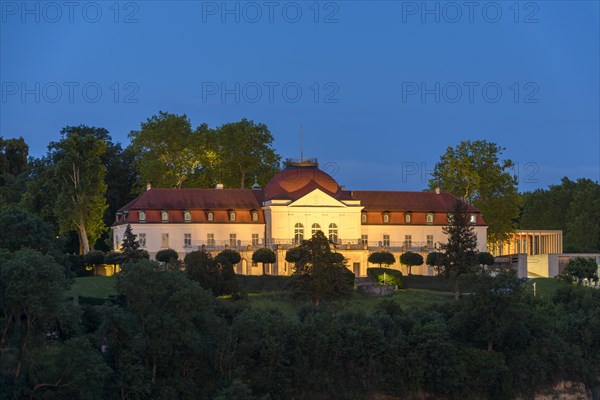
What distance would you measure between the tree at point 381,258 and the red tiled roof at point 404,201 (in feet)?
20.6

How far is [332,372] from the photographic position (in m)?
64.5

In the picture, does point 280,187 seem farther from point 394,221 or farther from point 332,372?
point 332,372

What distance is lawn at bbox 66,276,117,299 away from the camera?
237 ft

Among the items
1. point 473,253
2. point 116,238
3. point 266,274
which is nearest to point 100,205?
point 116,238

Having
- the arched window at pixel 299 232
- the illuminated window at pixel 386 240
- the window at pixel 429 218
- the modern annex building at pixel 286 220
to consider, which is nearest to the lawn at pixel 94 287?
the modern annex building at pixel 286 220

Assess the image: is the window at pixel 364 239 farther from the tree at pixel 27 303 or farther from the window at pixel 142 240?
the tree at pixel 27 303

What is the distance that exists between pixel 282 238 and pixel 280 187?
4563mm

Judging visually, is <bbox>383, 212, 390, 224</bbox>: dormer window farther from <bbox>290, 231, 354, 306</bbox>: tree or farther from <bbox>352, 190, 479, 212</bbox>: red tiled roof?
<bbox>290, 231, 354, 306</bbox>: tree

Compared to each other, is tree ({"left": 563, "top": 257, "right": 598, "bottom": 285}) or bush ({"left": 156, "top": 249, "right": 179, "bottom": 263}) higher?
bush ({"left": 156, "top": 249, "right": 179, "bottom": 263})

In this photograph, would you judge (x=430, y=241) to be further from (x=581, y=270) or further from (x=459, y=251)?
(x=459, y=251)

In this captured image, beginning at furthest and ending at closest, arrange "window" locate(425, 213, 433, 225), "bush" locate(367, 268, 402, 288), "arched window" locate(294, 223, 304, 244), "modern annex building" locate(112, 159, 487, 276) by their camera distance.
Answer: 1. "window" locate(425, 213, 433, 225)
2. "arched window" locate(294, 223, 304, 244)
3. "modern annex building" locate(112, 159, 487, 276)
4. "bush" locate(367, 268, 402, 288)

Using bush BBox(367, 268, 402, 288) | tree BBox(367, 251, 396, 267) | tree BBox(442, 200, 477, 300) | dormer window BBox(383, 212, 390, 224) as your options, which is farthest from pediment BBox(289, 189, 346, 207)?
tree BBox(442, 200, 477, 300)

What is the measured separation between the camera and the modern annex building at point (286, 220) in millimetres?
93000

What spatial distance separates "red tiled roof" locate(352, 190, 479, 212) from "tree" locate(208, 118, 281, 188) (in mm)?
11613
